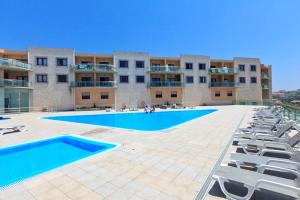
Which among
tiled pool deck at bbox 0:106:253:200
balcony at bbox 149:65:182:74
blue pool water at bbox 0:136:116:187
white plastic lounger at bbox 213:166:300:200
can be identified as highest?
balcony at bbox 149:65:182:74

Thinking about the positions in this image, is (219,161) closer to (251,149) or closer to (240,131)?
(251,149)

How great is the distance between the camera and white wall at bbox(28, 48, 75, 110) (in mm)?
25061

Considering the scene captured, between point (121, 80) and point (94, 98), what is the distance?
215 inches

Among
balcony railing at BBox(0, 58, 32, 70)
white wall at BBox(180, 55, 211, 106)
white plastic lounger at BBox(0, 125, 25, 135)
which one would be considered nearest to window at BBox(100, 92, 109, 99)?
balcony railing at BBox(0, 58, 32, 70)

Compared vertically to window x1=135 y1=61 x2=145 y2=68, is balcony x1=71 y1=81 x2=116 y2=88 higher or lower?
lower

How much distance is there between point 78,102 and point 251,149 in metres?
27.0

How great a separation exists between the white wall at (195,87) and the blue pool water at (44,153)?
26.2 meters

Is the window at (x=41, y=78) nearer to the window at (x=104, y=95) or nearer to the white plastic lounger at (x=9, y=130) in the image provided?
the window at (x=104, y=95)

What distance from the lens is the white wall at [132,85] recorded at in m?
28.9

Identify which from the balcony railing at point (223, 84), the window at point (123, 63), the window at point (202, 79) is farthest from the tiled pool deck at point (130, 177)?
the balcony railing at point (223, 84)

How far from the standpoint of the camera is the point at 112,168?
440 centimetres

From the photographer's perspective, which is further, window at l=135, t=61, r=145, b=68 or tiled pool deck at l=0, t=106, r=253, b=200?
window at l=135, t=61, r=145, b=68

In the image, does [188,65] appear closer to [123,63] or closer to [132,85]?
[132,85]

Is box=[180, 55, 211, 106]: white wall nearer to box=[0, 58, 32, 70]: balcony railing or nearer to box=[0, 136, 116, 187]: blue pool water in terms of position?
box=[0, 58, 32, 70]: balcony railing
